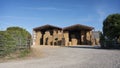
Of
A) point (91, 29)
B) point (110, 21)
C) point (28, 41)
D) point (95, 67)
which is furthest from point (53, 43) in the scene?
point (95, 67)

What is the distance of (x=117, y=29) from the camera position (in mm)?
32219

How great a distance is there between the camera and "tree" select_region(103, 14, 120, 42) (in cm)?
3247

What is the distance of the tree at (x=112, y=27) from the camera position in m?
32.5

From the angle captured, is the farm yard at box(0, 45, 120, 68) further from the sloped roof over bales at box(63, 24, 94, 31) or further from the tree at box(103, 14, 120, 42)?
the sloped roof over bales at box(63, 24, 94, 31)

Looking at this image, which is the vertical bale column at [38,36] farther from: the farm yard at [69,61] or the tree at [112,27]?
the farm yard at [69,61]

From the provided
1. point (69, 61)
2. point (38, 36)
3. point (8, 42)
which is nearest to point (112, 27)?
point (69, 61)

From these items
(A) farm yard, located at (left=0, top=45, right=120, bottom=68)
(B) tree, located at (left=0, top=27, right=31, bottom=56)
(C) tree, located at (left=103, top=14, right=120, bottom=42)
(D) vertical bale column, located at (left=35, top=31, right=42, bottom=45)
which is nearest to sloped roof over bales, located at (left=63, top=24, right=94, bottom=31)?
(D) vertical bale column, located at (left=35, top=31, right=42, bottom=45)

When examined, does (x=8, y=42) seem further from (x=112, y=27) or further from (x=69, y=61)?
(x=112, y=27)

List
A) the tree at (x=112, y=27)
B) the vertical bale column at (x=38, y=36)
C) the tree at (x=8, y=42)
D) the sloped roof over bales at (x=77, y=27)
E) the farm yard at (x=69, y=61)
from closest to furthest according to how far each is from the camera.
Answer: the farm yard at (x=69, y=61), the tree at (x=8, y=42), the tree at (x=112, y=27), the sloped roof over bales at (x=77, y=27), the vertical bale column at (x=38, y=36)

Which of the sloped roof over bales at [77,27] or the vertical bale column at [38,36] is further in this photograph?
the vertical bale column at [38,36]

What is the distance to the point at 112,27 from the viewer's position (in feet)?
109

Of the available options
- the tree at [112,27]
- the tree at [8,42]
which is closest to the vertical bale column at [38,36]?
the tree at [112,27]

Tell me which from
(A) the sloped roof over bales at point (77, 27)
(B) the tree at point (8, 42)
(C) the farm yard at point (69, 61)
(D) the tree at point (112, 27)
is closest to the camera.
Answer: (C) the farm yard at point (69, 61)

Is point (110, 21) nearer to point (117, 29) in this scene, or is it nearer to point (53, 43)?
point (117, 29)
